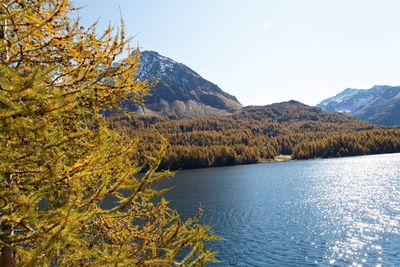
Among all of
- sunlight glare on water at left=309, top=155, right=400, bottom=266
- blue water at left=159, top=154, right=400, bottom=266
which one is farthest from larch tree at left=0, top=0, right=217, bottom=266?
sunlight glare on water at left=309, top=155, right=400, bottom=266

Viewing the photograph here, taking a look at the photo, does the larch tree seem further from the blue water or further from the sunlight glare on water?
the sunlight glare on water

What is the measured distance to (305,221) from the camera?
62719mm

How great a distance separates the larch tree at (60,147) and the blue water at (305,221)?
14.5 m

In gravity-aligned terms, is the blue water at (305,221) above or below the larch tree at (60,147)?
below

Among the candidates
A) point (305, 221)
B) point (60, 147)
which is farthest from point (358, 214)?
point (60, 147)

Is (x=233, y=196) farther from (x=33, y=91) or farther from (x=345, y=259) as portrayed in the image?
(x=33, y=91)

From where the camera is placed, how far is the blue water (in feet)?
147

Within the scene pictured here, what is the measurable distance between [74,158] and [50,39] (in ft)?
8.52

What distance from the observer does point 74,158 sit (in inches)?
274

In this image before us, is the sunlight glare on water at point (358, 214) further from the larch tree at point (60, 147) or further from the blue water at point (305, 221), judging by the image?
the larch tree at point (60, 147)

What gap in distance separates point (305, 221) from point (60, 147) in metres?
61.4

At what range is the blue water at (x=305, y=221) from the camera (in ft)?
147

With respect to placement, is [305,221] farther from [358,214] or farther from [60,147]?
[60,147]

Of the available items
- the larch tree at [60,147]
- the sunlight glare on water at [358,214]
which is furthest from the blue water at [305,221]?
the larch tree at [60,147]
